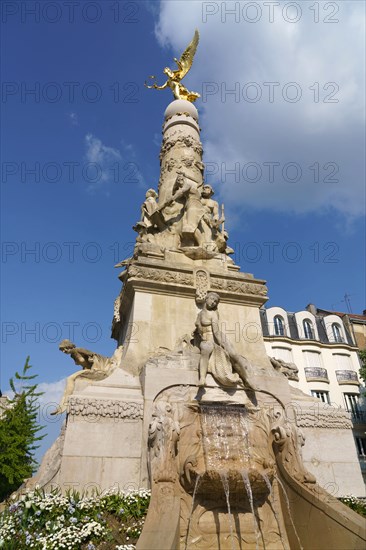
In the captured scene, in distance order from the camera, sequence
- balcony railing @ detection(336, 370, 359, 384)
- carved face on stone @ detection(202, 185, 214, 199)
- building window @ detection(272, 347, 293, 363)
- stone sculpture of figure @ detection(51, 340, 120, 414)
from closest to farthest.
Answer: stone sculpture of figure @ detection(51, 340, 120, 414)
carved face on stone @ detection(202, 185, 214, 199)
balcony railing @ detection(336, 370, 359, 384)
building window @ detection(272, 347, 293, 363)

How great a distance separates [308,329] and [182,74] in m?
27.3

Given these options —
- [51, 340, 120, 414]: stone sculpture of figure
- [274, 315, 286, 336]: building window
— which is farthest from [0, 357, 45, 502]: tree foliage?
[274, 315, 286, 336]: building window

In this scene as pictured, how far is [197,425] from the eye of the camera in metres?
7.70

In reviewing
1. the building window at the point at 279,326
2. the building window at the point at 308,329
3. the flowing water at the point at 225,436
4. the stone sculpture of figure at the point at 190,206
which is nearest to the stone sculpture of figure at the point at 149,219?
the stone sculpture of figure at the point at 190,206

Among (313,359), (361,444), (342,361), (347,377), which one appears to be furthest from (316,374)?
(361,444)

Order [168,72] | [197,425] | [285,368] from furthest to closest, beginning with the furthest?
[168,72] → [285,368] → [197,425]

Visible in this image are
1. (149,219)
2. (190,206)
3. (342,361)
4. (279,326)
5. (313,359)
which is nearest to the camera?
(190,206)

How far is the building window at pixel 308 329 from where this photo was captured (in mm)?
38281

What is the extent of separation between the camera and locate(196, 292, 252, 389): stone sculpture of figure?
843 centimetres

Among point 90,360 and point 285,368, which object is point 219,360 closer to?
point 285,368

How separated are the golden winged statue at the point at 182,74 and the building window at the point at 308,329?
2641cm

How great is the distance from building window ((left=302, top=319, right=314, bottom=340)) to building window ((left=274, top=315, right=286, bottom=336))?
239 cm

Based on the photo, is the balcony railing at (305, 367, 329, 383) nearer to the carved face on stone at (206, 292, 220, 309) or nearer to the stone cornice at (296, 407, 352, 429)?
the stone cornice at (296, 407, 352, 429)

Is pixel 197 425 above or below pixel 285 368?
below
